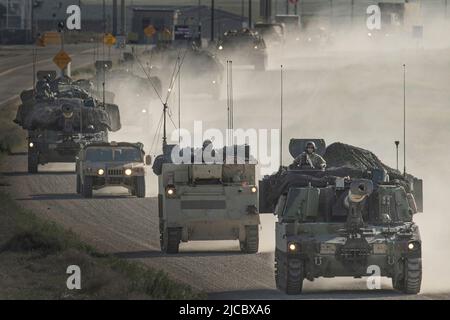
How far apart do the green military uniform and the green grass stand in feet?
10.5

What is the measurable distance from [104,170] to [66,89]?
20.6 meters

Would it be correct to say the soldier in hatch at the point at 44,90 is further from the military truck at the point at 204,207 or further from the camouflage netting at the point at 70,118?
the military truck at the point at 204,207

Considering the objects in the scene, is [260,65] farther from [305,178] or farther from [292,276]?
[292,276]

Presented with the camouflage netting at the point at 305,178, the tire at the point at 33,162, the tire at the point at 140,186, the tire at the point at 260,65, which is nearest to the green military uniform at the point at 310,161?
the camouflage netting at the point at 305,178

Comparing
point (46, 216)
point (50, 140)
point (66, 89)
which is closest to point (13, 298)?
point (46, 216)

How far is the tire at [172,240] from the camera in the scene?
32688 millimetres

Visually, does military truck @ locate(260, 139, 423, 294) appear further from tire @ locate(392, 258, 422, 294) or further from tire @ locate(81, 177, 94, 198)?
tire @ locate(81, 177, 94, 198)

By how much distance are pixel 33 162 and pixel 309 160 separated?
80.0 ft

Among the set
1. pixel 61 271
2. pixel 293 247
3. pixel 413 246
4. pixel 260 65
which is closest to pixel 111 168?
pixel 61 271

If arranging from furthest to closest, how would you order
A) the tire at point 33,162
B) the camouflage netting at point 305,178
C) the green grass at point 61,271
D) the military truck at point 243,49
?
the military truck at point 243,49
the tire at point 33,162
the camouflage netting at point 305,178
the green grass at point 61,271

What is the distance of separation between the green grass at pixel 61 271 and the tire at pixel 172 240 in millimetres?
1422

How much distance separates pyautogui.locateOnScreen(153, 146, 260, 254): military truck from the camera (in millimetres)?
32594

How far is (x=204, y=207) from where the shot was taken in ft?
107

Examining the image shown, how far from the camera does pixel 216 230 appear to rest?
32.8m
